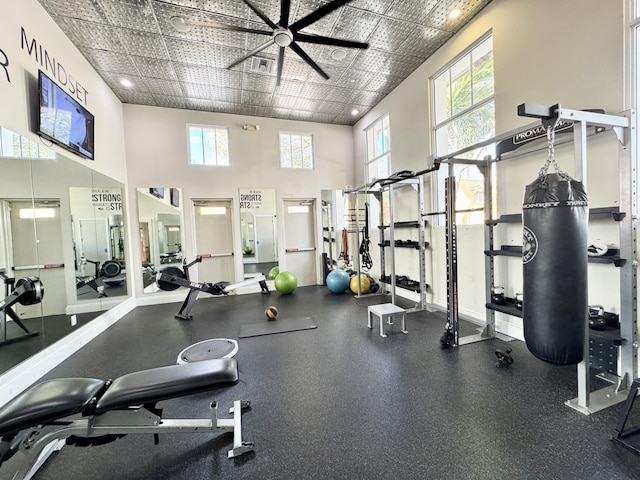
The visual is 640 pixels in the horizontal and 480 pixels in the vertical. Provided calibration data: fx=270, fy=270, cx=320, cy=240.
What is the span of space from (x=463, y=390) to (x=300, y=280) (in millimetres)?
4991

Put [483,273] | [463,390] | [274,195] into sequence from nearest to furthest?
[463,390], [483,273], [274,195]

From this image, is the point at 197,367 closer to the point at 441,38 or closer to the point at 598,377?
the point at 598,377

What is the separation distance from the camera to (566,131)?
8.20ft

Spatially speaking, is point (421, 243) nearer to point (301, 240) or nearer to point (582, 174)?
point (582, 174)

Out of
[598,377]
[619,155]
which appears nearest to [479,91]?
[619,155]

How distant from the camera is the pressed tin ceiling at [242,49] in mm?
3246

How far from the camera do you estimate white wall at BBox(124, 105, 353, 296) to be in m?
5.62

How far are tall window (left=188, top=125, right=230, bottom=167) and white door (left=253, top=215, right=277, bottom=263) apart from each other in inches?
58.9

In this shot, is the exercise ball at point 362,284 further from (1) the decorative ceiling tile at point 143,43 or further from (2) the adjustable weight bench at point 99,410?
(1) the decorative ceiling tile at point 143,43

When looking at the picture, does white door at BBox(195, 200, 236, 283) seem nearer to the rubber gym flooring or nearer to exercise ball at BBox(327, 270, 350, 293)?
exercise ball at BBox(327, 270, 350, 293)

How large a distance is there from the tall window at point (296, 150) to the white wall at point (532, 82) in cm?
283

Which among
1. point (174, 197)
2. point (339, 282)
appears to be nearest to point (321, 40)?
point (339, 282)

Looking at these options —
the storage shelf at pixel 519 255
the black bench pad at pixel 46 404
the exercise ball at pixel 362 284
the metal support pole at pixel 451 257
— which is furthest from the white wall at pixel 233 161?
the black bench pad at pixel 46 404

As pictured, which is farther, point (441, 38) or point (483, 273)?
point (441, 38)
